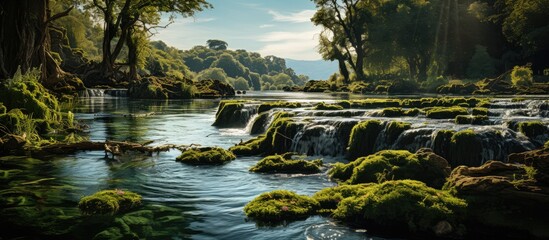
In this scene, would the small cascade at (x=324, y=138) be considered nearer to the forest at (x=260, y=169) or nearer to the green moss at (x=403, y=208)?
the forest at (x=260, y=169)

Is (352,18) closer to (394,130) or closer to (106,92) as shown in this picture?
(106,92)

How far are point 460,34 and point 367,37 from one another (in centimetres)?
1631

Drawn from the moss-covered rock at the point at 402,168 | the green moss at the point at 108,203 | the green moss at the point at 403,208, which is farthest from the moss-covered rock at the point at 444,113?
the green moss at the point at 108,203

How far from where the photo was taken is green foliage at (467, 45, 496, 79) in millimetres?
73938

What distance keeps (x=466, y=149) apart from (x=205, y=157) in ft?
27.1

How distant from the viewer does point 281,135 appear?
60.4ft

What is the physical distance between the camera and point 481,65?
7556 centimetres

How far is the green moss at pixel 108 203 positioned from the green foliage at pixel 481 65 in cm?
7294

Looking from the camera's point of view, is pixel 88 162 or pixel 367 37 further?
pixel 367 37

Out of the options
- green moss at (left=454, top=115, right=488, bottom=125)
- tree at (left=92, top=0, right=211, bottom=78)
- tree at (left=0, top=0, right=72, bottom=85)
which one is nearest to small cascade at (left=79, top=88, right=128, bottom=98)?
tree at (left=92, top=0, right=211, bottom=78)

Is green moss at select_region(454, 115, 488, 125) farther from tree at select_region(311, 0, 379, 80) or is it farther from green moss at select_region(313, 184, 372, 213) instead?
tree at select_region(311, 0, 379, 80)

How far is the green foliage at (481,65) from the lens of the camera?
73.9 m

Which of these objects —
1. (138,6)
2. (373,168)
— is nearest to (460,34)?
(138,6)

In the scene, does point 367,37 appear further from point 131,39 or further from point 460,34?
point 131,39
